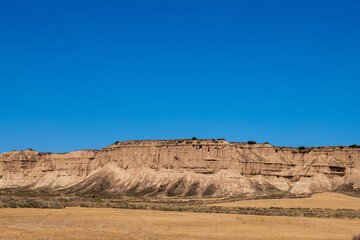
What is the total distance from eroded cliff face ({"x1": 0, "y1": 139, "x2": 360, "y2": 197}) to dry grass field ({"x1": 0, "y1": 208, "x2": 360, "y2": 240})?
55268 millimetres

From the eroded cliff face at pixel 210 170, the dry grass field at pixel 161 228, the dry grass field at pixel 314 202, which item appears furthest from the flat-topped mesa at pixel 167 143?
the dry grass field at pixel 161 228

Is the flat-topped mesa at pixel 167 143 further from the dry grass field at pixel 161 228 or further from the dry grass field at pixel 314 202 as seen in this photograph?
the dry grass field at pixel 161 228

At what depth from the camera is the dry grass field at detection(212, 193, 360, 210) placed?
6612 centimetres

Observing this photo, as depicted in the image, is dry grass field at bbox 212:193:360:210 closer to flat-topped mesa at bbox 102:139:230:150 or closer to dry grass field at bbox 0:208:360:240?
dry grass field at bbox 0:208:360:240

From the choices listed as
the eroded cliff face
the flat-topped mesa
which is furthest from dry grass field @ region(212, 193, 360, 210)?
the flat-topped mesa

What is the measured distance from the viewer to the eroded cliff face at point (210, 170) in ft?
330

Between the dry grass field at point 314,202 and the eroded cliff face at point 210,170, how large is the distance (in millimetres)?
19074

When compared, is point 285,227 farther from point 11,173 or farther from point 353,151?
point 11,173

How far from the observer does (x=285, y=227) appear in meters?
37.0

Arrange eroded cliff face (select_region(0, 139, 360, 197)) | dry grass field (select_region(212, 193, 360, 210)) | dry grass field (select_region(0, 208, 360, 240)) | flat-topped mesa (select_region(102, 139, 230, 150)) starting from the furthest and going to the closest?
1. flat-topped mesa (select_region(102, 139, 230, 150))
2. eroded cliff face (select_region(0, 139, 360, 197))
3. dry grass field (select_region(212, 193, 360, 210))
4. dry grass field (select_region(0, 208, 360, 240))

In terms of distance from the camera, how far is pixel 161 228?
3425cm

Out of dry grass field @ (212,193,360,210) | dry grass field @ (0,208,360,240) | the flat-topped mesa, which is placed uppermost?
the flat-topped mesa

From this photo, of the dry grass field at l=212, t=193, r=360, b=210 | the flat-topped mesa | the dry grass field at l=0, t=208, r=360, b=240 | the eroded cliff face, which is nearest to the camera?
the dry grass field at l=0, t=208, r=360, b=240

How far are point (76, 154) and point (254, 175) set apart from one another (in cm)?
4943
